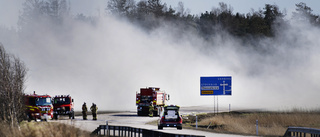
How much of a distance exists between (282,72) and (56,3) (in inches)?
2583

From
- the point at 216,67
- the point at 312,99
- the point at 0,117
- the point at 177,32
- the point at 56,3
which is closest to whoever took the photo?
the point at 0,117

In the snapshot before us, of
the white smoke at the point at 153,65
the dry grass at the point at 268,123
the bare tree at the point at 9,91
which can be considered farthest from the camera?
the white smoke at the point at 153,65

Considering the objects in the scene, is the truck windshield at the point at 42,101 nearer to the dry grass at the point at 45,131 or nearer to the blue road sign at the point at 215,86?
the dry grass at the point at 45,131

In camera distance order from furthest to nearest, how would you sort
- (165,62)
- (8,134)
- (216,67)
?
(216,67), (165,62), (8,134)

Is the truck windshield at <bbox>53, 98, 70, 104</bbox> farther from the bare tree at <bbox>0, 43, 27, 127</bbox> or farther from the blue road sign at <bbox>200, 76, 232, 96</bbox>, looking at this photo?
the bare tree at <bbox>0, 43, 27, 127</bbox>

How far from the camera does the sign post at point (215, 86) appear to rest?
60.7 m

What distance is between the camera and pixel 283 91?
130m

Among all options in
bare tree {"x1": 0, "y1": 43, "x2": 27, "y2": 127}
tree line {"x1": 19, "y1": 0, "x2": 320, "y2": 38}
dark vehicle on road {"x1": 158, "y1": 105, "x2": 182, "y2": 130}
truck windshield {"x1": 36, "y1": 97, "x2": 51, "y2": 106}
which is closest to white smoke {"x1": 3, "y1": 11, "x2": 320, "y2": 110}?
tree line {"x1": 19, "y1": 0, "x2": 320, "y2": 38}

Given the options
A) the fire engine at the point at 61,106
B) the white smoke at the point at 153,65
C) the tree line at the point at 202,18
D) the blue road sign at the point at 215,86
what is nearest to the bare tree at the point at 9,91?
the fire engine at the point at 61,106

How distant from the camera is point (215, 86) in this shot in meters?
60.8

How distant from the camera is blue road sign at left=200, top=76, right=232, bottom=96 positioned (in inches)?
2391

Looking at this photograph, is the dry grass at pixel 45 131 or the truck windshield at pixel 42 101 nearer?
the dry grass at pixel 45 131

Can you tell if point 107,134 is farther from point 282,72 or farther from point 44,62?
point 282,72

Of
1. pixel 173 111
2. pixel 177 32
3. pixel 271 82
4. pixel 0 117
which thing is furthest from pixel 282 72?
pixel 0 117
